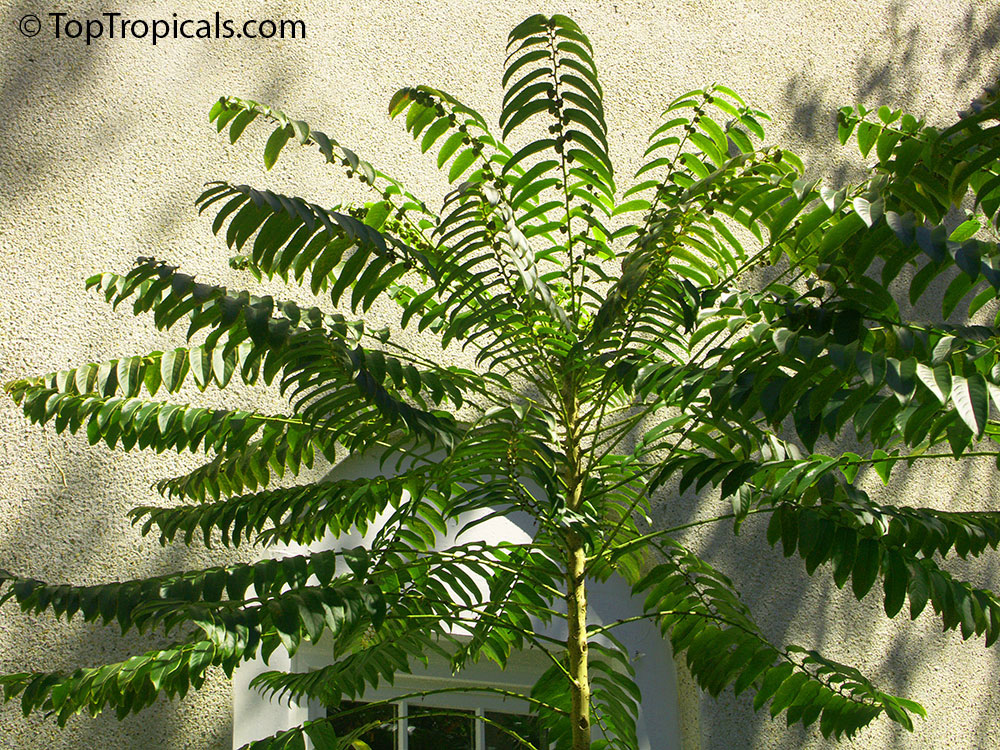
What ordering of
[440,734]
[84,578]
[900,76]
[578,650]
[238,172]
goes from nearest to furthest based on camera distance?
1. [578,650]
2. [84,578]
3. [440,734]
4. [238,172]
5. [900,76]

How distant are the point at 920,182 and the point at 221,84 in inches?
80.0

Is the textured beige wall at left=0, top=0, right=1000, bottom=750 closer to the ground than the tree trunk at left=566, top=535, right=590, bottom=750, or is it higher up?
higher up

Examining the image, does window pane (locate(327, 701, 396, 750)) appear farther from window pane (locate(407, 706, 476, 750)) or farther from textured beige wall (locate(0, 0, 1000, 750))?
textured beige wall (locate(0, 0, 1000, 750))

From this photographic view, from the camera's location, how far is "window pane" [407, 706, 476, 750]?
7.75 ft

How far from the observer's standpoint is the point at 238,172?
2.58m

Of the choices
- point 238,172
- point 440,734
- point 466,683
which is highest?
point 238,172

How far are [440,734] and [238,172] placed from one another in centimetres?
162

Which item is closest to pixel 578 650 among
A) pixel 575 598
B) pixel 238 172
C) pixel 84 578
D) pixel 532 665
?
pixel 575 598

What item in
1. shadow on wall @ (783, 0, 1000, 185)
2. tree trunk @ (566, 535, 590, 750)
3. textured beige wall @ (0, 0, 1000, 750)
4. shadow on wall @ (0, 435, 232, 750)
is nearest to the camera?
tree trunk @ (566, 535, 590, 750)

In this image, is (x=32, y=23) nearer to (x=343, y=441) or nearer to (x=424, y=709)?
(x=343, y=441)

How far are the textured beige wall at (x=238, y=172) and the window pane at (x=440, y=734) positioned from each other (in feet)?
1.60

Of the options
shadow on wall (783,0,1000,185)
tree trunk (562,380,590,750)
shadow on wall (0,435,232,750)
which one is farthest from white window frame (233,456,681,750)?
shadow on wall (783,0,1000,185)

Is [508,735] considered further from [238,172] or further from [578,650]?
[238,172]

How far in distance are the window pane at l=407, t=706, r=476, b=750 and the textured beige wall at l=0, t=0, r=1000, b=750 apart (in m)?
0.49
